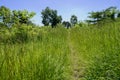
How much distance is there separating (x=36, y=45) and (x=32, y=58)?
620 millimetres

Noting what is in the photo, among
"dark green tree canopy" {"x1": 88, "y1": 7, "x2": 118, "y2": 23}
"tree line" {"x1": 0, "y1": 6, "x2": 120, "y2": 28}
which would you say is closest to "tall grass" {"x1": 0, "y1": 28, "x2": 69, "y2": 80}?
"tree line" {"x1": 0, "y1": 6, "x2": 120, "y2": 28}

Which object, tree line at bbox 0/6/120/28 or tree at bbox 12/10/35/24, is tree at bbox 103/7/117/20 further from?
tree at bbox 12/10/35/24

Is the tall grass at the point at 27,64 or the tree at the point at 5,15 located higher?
the tree at the point at 5,15

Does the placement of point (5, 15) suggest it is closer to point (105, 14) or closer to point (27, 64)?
point (27, 64)

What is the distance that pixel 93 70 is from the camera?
12.2 ft

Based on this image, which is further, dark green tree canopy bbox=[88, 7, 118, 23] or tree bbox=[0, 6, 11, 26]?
dark green tree canopy bbox=[88, 7, 118, 23]

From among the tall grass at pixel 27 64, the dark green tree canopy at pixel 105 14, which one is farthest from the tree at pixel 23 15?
the dark green tree canopy at pixel 105 14

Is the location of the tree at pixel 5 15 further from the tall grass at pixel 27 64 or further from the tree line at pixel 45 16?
the tall grass at pixel 27 64

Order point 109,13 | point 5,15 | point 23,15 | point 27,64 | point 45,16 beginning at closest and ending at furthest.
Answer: point 27,64 < point 5,15 < point 23,15 < point 109,13 < point 45,16

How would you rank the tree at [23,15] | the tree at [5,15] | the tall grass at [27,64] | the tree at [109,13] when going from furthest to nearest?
the tree at [109,13] < the tree at [23,15] < the tree at [5,15] < the tall grass at [27,64]

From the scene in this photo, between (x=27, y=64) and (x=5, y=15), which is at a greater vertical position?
(x=5, y=15)


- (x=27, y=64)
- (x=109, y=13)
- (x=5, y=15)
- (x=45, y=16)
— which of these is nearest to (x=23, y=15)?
(x=5, y=15)

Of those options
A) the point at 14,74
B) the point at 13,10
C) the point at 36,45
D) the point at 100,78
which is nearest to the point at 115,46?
the point at 100,78

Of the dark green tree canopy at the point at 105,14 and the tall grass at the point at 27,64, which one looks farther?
the dark green tree canopy at the point at 105,14
